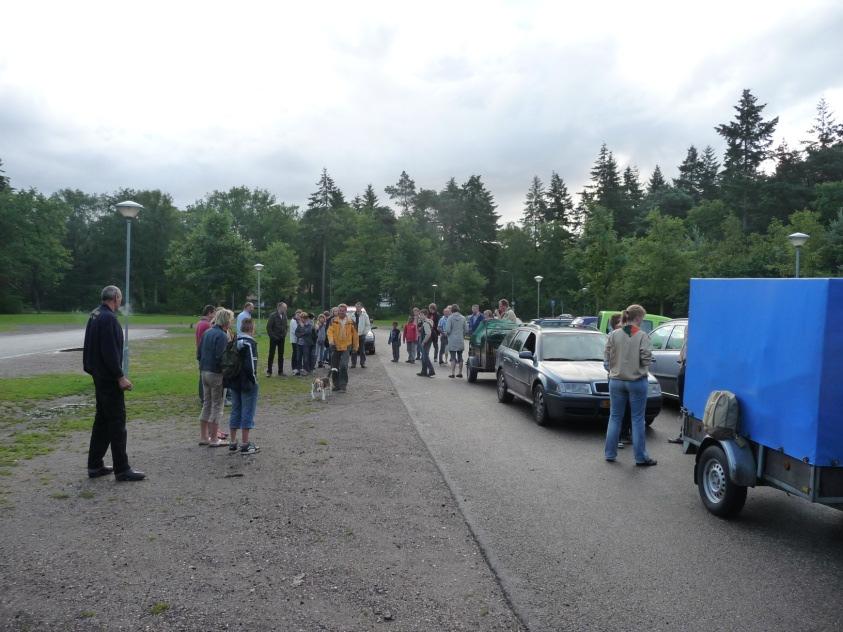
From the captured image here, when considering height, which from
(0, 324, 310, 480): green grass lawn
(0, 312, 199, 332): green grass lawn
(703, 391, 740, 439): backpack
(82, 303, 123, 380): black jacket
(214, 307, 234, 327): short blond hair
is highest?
(214, 307, 234, 327): short blond hair

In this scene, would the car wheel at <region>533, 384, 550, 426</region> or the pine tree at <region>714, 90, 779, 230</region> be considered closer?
the car wheel at <region>533, 384, 550, 426</region>

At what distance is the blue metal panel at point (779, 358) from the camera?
4770 mm

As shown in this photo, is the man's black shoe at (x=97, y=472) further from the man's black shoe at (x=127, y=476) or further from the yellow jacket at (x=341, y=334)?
the yellow jacket at (x=341, y=334)

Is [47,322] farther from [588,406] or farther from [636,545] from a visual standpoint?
[636,545]

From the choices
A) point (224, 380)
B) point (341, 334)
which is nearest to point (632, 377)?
point (224, 380)

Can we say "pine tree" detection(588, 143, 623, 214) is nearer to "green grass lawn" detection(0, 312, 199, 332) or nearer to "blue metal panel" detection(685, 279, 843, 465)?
"green grass lawn" detection(0, 312, 199, 332)

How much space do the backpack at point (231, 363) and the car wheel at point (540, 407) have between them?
4.90 metres

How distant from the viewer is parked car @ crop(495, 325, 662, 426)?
10.1 metres

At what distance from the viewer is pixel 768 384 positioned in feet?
17.6

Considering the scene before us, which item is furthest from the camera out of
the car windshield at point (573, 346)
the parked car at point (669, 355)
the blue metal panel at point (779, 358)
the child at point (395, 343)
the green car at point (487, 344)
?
the child at point (395, 343)

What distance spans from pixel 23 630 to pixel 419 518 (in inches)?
120

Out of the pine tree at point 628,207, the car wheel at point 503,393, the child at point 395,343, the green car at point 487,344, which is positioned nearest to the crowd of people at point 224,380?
the car wheel at point 503,393

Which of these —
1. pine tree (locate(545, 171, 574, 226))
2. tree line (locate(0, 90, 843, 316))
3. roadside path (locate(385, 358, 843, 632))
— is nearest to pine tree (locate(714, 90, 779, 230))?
tree line (locate(0, 90, 843, 316))

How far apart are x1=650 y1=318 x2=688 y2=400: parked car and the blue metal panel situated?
6147 mm
